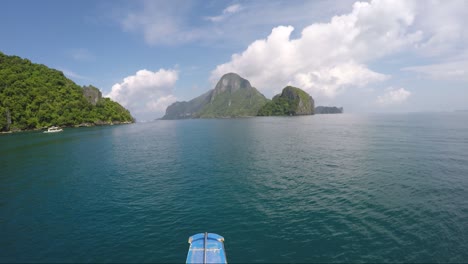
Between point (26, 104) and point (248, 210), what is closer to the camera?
point (248, 210)

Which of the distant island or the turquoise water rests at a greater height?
the distant island

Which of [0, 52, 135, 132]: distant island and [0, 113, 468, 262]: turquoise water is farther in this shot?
[0, 52, 135, 132]: distant island

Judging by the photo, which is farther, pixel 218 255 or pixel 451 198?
pixel 451 198

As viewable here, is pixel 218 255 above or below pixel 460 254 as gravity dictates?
above

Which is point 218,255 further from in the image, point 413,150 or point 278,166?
point 413,150

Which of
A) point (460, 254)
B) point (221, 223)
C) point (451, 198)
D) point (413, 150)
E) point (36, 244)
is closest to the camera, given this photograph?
point (460, 254)

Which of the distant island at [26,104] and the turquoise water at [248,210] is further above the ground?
the distant island at [26,104]

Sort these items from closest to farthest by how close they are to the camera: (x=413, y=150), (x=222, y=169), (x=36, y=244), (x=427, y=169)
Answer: (x=36, y=244)
(x=427, y=169)
(x=222, y=169)
(x=413, y=150)

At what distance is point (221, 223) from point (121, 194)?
19.4 meters

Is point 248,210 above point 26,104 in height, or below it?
below

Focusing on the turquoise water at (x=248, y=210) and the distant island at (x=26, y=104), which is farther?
the distant island at (x=26, y=104)

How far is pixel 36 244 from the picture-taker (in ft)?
71.1

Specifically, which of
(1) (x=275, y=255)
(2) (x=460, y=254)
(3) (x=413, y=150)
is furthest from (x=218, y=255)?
(3) (x=413, y=150)

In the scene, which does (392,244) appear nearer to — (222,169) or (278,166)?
(278,166)
